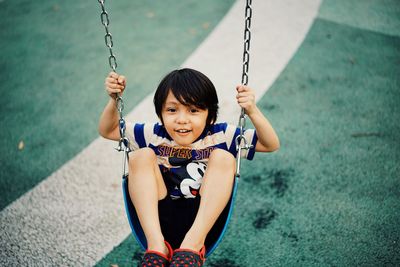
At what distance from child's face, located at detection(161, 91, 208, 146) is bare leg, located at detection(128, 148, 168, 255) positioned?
15 centimetres

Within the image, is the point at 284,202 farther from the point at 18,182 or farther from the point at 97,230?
the point at 18,182

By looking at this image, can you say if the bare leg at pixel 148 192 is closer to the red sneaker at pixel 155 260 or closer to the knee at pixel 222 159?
the red sneaker at pixel 155 260

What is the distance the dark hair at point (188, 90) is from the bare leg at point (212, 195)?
246 mm

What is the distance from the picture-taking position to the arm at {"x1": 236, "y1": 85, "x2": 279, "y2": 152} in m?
1.50

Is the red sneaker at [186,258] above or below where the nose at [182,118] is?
below

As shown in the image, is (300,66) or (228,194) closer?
(228,194)

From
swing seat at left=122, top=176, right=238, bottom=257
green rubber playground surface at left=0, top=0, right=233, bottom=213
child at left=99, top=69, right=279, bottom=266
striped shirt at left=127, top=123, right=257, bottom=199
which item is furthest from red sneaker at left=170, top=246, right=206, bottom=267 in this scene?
green rubber playground surface at left=0, top=0, right=233, bottom=213

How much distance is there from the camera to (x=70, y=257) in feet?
6.09

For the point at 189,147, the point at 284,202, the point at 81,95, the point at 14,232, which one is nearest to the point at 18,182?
the point at 14,232

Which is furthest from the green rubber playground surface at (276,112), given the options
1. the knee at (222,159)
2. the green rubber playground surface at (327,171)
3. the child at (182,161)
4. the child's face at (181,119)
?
the child's face at (181,119)

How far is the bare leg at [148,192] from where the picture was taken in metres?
1.44

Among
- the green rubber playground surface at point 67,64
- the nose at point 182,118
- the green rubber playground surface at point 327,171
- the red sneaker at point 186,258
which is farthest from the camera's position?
the green rubber playground surface at point 67,64

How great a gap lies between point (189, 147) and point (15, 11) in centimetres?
413

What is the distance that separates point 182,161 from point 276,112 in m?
1.33
